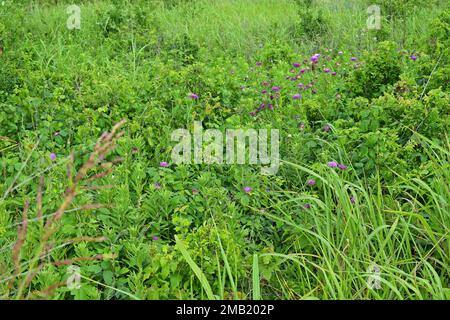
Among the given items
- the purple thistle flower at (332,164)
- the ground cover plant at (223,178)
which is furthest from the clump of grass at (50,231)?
the purple thistle flower at (332,164)

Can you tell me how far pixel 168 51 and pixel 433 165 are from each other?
3272 mm

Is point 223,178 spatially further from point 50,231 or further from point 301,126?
point 50,231

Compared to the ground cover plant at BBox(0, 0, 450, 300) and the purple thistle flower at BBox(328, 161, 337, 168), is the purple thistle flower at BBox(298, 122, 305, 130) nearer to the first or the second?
the ground cover plant at BBox(0, 0, 450, 300)

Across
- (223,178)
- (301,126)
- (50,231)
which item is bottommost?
(50,231)

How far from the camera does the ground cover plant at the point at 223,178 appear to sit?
2615 millimetres

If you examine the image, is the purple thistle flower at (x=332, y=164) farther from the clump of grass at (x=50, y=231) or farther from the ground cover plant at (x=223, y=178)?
the clump of grass at (x=50, y=231)

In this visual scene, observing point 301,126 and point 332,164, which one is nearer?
point 332,164

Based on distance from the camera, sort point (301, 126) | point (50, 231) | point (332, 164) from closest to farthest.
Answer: point (50, 231) < point (332, 164) < point (301, 126)

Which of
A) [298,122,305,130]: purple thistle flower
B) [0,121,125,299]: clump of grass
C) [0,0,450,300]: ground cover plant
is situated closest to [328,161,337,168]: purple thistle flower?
[0,0,450,300]: ground cover plant

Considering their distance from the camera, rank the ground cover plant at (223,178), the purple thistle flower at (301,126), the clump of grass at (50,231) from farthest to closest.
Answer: the purple thistle flower at (301,126), the ground cover plant at (223,178), the clump of grass at (50,231)

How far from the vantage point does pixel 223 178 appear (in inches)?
134

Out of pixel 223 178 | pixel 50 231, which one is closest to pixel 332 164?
pixel 223 178
